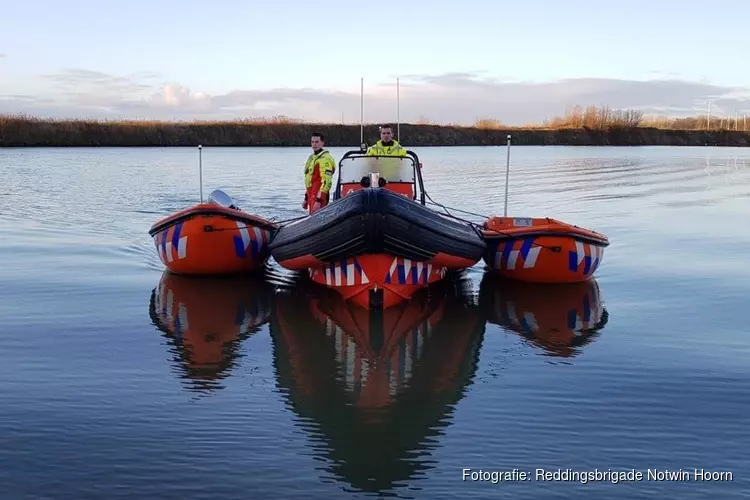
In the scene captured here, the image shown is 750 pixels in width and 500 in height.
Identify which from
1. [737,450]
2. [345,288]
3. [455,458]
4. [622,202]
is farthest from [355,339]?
[622,202]

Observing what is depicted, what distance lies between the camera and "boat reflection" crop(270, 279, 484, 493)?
4441mm

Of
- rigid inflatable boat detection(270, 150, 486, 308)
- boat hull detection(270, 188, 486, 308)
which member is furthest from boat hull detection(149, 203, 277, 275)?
boat hull detection(270, 188, 486, 308)

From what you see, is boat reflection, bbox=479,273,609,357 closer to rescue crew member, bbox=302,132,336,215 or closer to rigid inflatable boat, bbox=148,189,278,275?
rescue crew member, bbox=302,132,336,215

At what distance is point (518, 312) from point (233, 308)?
2.85m

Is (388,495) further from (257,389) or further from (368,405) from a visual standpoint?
(257,389)

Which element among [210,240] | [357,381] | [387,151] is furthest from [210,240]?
Result: [357,381]

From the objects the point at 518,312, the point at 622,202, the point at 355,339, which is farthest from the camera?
the point at 622,202

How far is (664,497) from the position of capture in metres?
4.00

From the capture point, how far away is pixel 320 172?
10047 mm

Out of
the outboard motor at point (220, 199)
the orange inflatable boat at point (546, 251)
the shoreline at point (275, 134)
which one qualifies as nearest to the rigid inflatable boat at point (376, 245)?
the orange inflatable boat at point (546, 251)

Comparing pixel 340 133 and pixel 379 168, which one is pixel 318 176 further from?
pixel 340 133

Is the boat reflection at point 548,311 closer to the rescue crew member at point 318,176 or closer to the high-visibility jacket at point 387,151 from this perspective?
the high-visibility jacket at point 387,151

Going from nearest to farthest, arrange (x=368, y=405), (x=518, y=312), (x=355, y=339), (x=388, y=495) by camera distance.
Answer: (x=388, y=495) < (x=368, y=405) < (x=355, y=339) < (x=518, y=312)

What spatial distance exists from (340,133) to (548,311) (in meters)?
39.9
